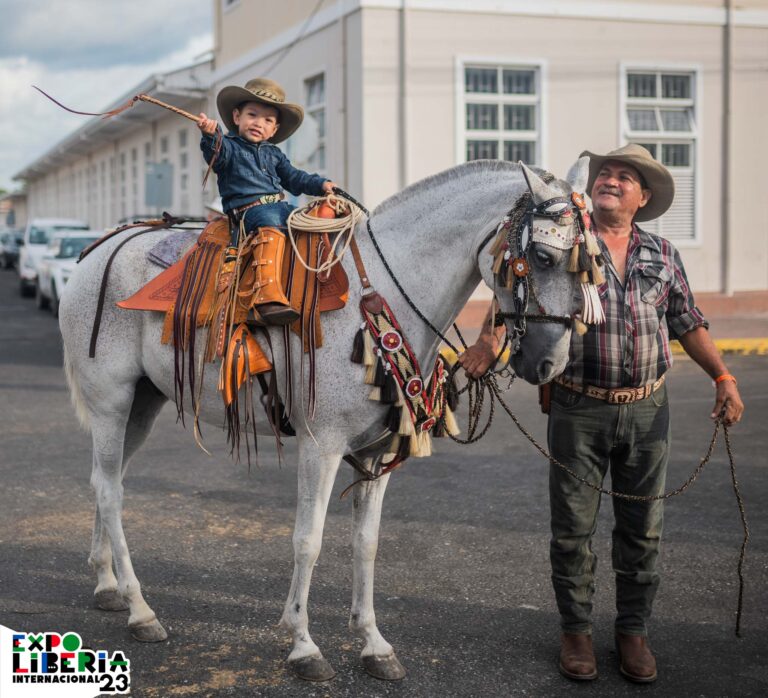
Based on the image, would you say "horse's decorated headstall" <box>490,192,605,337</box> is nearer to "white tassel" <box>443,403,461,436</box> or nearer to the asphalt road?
"white tassel" <box>443,403,461,436</box>

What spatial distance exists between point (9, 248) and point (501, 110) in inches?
1257

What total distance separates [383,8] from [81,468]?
1081cm

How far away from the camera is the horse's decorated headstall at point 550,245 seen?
3346mm

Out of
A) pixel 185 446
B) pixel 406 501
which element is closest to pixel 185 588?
pixel 406 501

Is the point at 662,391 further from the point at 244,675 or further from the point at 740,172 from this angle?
the point at 740,172

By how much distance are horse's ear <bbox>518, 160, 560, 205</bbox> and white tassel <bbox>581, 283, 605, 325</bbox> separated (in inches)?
13.8

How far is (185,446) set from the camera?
8070mm

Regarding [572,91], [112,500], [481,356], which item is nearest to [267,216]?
[481,356]

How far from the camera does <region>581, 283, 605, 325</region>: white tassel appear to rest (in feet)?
11.1

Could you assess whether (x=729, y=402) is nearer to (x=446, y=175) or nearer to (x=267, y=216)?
(x=446, y=175)

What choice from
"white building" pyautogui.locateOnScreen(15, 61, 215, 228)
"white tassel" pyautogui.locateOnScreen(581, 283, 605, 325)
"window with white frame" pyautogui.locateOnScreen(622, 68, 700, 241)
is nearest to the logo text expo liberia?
"white tassel" pyautogui.locateOnScreen(581, 283, 605, 325)

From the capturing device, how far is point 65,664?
3834 mm

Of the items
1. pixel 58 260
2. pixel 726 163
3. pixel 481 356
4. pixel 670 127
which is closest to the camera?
pixel 481 356

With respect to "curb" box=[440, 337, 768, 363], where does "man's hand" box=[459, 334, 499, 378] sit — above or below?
above
